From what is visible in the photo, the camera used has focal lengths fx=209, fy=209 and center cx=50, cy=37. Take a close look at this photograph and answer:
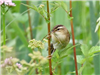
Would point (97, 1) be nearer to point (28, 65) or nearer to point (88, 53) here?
point (88, 53)

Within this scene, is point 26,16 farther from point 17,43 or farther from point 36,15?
point 17,43

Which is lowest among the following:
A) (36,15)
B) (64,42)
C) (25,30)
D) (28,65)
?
(28,65)

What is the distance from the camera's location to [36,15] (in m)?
1.97

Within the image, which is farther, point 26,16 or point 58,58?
point 26,16

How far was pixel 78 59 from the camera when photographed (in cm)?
111

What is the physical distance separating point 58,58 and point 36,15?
1.06m

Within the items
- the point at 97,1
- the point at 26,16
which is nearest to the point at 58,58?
the point at 26,16

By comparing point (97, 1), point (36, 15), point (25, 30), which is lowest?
point (25, 30)

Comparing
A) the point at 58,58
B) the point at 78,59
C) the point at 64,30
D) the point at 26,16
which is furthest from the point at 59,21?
the point at 58,58

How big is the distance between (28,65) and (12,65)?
56mm

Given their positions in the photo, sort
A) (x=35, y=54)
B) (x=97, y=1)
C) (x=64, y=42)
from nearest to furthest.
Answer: (x=35, y=54) → (x=64, y=42) → (x=97, y=1)

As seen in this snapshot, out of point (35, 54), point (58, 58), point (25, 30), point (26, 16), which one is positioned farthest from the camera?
point (25, 30)

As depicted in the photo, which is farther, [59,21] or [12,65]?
[59,21]

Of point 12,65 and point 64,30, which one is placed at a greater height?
point 64,30
